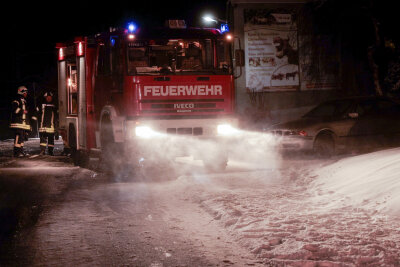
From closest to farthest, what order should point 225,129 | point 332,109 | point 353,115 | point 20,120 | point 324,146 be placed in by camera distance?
point 225,129 < point 353,115 < point 324,146 < point 332,109 < point 20,120

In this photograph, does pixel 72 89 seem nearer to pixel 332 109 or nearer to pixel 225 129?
pixel 225 129

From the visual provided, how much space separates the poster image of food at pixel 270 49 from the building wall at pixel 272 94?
182 mm

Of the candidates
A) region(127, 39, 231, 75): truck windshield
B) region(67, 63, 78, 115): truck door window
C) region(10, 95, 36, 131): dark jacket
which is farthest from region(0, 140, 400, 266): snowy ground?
region(10, 95, 36, 131): dark jacket

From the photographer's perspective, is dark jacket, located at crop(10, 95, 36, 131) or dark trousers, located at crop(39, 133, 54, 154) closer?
dark jacket, located at crop(10, 95, 36, 131)

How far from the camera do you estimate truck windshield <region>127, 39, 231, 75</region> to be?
11.1 m

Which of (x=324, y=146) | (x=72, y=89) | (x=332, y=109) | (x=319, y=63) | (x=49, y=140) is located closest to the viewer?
(x=324, y=146)

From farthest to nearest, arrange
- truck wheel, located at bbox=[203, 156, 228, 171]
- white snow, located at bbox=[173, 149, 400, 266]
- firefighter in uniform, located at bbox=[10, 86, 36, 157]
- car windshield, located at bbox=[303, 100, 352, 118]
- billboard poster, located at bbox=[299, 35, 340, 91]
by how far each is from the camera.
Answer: billboard poster, located at bbox=[299, 35, 340, 91] < firefighter in uniform, located at bbox=[10, 86, 36, 157] < car windshield, located at bbox=[303, 100, 352, 118] < truck wheel, located at bbox=[203, 156, 228, 171] < white snow, located at bbox=[173, 149, 400, 266]

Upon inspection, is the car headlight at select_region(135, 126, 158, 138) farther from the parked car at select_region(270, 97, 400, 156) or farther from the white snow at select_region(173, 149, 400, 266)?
the parked car at select_region(270, 97, 400, 156)

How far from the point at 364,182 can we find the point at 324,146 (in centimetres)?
539

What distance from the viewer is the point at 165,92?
11.3 meters

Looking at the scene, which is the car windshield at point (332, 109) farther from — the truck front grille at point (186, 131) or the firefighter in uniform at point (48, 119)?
the firefighter in uniform at point (48, 119)

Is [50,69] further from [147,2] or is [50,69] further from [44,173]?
[44,173]

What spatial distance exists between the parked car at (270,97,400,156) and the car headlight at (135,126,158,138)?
419 cm

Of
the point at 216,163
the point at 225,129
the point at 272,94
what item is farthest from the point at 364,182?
the point at 272,94
